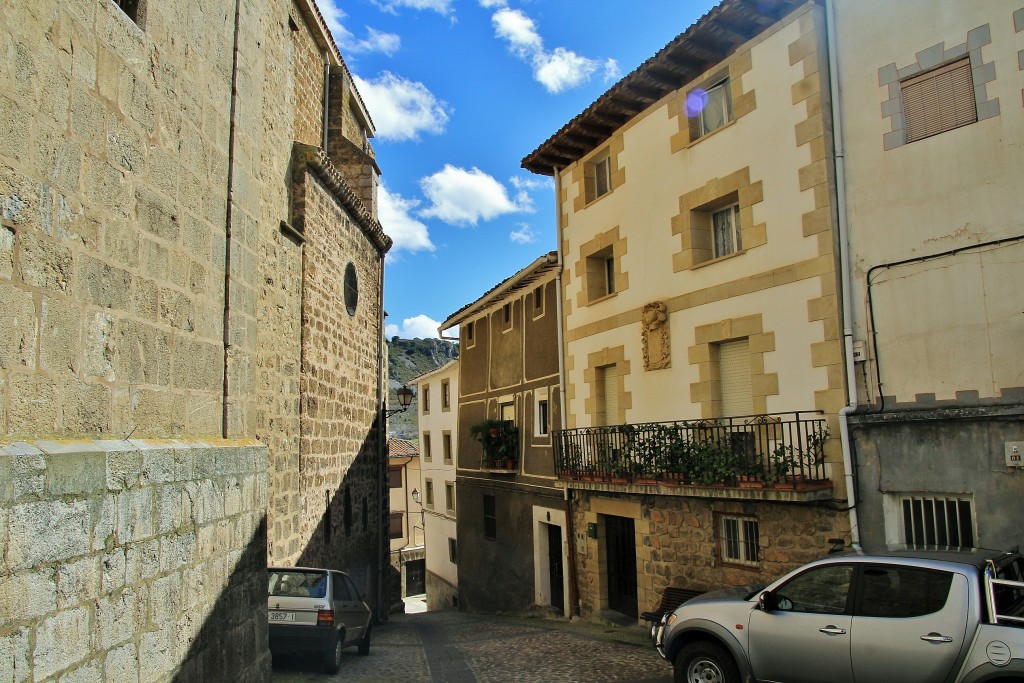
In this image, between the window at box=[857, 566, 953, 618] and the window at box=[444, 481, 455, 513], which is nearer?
the window at box=[857, 566, 953, 618]

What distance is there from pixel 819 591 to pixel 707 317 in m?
5.55

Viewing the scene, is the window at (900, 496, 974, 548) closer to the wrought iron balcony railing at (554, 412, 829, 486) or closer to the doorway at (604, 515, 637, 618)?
the wrought iron balcony railing at (554, 412, 829, 486)

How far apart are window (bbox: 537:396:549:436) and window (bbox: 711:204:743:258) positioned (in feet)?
19.3

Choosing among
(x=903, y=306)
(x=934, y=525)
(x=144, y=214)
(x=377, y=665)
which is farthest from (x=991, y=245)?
(x=377, y=665)

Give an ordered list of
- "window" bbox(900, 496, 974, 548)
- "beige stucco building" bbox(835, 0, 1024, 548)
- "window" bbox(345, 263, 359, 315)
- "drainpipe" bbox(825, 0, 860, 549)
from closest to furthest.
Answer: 1. "beige stucco building" bbox(835, 0, 1024, 548)
2. "window" bbox(900, 496, 974, 548)
3. "drainpipe" bbox(825, 0, 860, 549)
4. "window" bbox(345, 263, 359, 315)

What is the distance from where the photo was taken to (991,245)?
319 inches

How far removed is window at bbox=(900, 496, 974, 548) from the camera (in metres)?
8.06

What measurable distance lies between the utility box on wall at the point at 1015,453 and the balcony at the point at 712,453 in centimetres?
203

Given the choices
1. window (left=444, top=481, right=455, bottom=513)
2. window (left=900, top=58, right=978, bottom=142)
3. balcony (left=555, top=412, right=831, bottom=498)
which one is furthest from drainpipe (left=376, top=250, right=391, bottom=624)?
window (left=444, top=481, right=455, bottom=513)

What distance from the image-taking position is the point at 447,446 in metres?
31.3

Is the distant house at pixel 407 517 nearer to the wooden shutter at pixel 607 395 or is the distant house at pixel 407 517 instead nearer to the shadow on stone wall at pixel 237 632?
the wooden shutter at pixel 607 395

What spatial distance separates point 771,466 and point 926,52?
209 inches

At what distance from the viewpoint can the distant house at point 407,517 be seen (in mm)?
42875

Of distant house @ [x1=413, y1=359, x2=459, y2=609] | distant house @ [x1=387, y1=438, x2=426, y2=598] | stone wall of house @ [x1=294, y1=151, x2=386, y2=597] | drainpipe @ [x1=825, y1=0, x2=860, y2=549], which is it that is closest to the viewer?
drainpipe @ [x1=825, y1=0, x2=860, y2=549]
